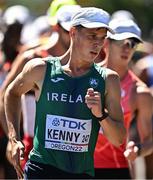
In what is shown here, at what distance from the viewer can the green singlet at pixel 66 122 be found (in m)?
6.29

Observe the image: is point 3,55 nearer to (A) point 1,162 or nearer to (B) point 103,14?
(A) point 1,162

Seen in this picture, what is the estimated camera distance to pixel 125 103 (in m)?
7.88

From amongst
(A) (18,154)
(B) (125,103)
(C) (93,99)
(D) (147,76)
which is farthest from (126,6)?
(C) (93,99)

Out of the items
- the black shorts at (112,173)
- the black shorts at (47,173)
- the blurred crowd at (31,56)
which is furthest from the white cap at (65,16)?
the black shorts at (47,173)

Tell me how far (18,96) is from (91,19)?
0.86 m

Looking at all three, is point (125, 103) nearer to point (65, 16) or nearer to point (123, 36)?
point (123, 36)

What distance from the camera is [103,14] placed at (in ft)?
20.8

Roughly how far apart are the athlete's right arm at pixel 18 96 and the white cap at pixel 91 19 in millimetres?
399

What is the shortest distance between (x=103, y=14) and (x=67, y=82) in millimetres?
537

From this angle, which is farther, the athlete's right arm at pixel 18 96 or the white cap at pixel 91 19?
the athlete's right arm at pixel 18 96

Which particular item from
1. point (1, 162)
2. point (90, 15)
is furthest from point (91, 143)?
point (1, 162)

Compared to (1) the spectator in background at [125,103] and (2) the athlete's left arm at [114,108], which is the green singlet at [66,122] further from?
(1) the spectator in background at [125,103]

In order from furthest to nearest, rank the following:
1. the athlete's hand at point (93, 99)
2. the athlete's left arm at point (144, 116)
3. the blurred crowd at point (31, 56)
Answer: the blurred crowd at point (31, 56) < the athlete's left arm at point (144, 116) < the athlete's hand at point (93, 99)

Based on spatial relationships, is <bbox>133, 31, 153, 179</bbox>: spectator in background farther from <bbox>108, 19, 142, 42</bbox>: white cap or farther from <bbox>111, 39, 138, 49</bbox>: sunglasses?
<bbox>111, 39, 138, 49</bbox>: sunglasses
